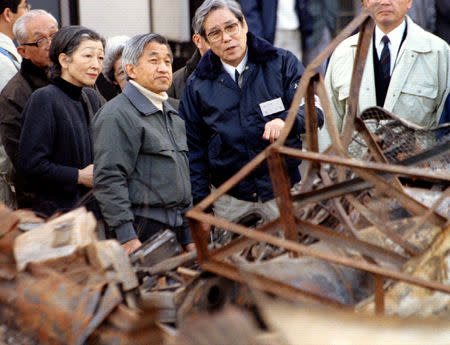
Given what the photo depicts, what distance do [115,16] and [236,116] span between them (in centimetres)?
346

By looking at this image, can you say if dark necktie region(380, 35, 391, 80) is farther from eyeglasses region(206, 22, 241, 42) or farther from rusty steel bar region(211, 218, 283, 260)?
rusty steel bar region(211, 218, 283, 260)

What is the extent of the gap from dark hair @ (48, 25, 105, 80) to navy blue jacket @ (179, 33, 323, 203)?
0.72 metres

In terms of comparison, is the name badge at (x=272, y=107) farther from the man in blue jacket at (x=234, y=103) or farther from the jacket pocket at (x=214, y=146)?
the jacket pocket at (x=214, y=146)

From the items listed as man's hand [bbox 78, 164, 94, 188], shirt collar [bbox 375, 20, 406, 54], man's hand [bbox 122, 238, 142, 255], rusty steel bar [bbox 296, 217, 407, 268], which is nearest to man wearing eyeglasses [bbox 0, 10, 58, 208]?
man's hand [bbox 78, 164, 94, 188]

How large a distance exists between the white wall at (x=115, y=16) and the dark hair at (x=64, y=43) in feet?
9.65

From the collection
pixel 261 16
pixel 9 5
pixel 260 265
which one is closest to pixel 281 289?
pixel 260 265

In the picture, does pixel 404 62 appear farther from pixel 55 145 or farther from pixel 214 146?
pixel 55 145

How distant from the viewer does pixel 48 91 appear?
433 cm

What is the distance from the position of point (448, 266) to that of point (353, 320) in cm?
50

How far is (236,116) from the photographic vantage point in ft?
15.0

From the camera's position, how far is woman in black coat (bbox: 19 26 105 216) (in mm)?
4203

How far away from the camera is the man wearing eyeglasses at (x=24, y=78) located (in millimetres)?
4543

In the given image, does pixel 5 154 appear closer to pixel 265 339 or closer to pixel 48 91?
pixel 48 91

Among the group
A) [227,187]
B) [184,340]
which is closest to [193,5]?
[227,187]
